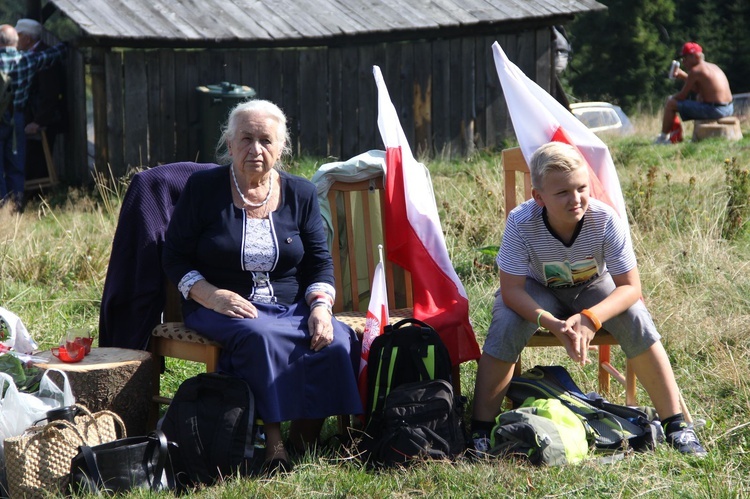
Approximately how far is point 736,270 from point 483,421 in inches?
115

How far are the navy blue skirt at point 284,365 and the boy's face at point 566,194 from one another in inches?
43.8

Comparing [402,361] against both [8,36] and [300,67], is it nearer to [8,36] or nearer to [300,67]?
[8,36]

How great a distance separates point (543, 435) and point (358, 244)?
1.70m

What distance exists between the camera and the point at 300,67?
1190 cm

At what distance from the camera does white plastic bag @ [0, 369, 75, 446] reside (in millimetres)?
3943

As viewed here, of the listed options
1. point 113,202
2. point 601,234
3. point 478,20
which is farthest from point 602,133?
point 601,234

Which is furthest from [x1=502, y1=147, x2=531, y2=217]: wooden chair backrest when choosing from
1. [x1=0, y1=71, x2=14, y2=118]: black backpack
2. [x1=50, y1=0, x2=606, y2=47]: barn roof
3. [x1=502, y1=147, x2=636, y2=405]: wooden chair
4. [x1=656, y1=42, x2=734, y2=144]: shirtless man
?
[x1=656, y1=42, x2=734, y2=144]: shirtless man

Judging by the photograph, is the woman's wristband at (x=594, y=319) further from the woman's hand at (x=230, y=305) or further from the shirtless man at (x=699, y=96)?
the shirtless man at (x=699, y=96)

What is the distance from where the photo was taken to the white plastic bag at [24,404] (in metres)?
3.94

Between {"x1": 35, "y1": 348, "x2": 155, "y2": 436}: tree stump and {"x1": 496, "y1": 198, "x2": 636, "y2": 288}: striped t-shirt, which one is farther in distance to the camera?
{"x1": 496, "y1": 198, "x2": 636, "y2": 288}: striped t-shirt

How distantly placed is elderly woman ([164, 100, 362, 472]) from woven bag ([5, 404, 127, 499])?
0.75 m

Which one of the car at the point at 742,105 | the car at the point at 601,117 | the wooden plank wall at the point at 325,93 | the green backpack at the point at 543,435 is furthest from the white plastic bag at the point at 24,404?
the car at the point at 742,105

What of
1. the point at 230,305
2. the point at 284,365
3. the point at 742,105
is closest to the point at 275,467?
the point at 284,365

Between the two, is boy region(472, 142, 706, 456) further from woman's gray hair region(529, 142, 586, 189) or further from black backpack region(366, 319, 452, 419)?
black backpack region(366, 319, 452, 419)
